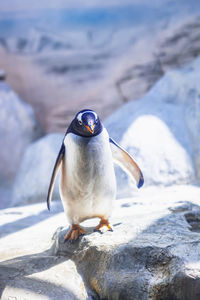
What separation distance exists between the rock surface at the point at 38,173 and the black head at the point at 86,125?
9.89ft

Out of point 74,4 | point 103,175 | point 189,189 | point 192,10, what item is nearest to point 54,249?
point 103,175

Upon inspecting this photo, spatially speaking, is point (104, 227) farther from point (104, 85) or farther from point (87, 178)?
point (104, 85)

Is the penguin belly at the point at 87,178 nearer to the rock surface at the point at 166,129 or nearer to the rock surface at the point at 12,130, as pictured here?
the rock surface at the point at 166,129

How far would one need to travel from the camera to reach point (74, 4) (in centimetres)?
633

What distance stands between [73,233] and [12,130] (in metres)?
4.46

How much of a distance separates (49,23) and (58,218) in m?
4.27

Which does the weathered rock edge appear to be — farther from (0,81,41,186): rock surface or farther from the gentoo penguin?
(0,81,41,186): rock surface

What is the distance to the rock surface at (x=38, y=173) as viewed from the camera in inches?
195

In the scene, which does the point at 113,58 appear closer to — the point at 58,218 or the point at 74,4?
the point at 74,4

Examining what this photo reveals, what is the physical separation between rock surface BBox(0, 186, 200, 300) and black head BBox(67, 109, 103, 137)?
0.57m

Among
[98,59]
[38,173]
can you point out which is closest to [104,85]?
[98,59]

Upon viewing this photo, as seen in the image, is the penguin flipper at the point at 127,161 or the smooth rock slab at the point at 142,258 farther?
the penguin flipper at the point at 127,161

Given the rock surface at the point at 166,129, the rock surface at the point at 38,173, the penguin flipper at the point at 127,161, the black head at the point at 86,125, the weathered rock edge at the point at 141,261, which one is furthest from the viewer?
the rock surface at the point at 38,173

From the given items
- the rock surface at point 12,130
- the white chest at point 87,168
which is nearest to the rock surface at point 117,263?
the white chest at point 87,168
